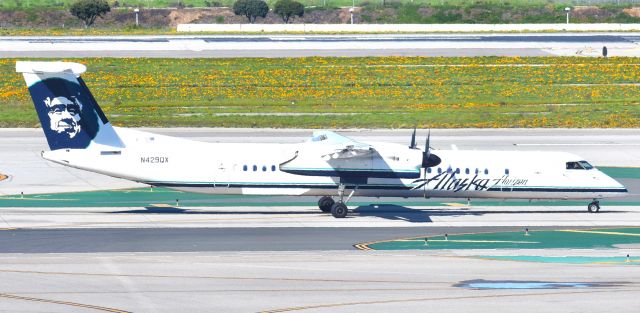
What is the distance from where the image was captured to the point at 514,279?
27.2 meters

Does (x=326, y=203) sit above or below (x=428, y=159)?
below

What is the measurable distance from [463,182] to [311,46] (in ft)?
205

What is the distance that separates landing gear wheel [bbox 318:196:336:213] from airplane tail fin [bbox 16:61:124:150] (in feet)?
24.4

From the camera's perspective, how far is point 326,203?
38719 millimetres

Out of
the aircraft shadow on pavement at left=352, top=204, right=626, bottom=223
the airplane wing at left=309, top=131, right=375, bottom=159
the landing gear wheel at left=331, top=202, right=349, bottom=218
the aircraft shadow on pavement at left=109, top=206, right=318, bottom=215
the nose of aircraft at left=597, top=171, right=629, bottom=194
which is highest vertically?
the airplane wing at left=309, top=131, right=375, bottom=159

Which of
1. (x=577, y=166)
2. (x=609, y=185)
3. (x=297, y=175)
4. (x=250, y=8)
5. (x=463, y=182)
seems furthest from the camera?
(x=250, y=8)

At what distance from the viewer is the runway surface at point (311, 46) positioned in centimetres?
9256

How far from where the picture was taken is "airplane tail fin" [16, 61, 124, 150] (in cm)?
3525

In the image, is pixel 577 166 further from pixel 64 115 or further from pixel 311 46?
pixel 311 46

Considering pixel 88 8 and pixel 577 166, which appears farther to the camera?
pixel 88 8

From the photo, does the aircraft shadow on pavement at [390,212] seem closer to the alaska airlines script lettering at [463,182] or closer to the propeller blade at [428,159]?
the alaska airlines script lettering at [463,182]

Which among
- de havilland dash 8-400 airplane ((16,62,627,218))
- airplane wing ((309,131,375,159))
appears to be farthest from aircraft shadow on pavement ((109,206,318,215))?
airplane wing ((309,131,375,159))

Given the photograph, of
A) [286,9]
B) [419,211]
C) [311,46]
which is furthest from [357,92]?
[286,9]

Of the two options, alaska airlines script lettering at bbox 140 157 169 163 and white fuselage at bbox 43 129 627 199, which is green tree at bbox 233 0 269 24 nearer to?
white fuselage at bbox 43 129 627 199
